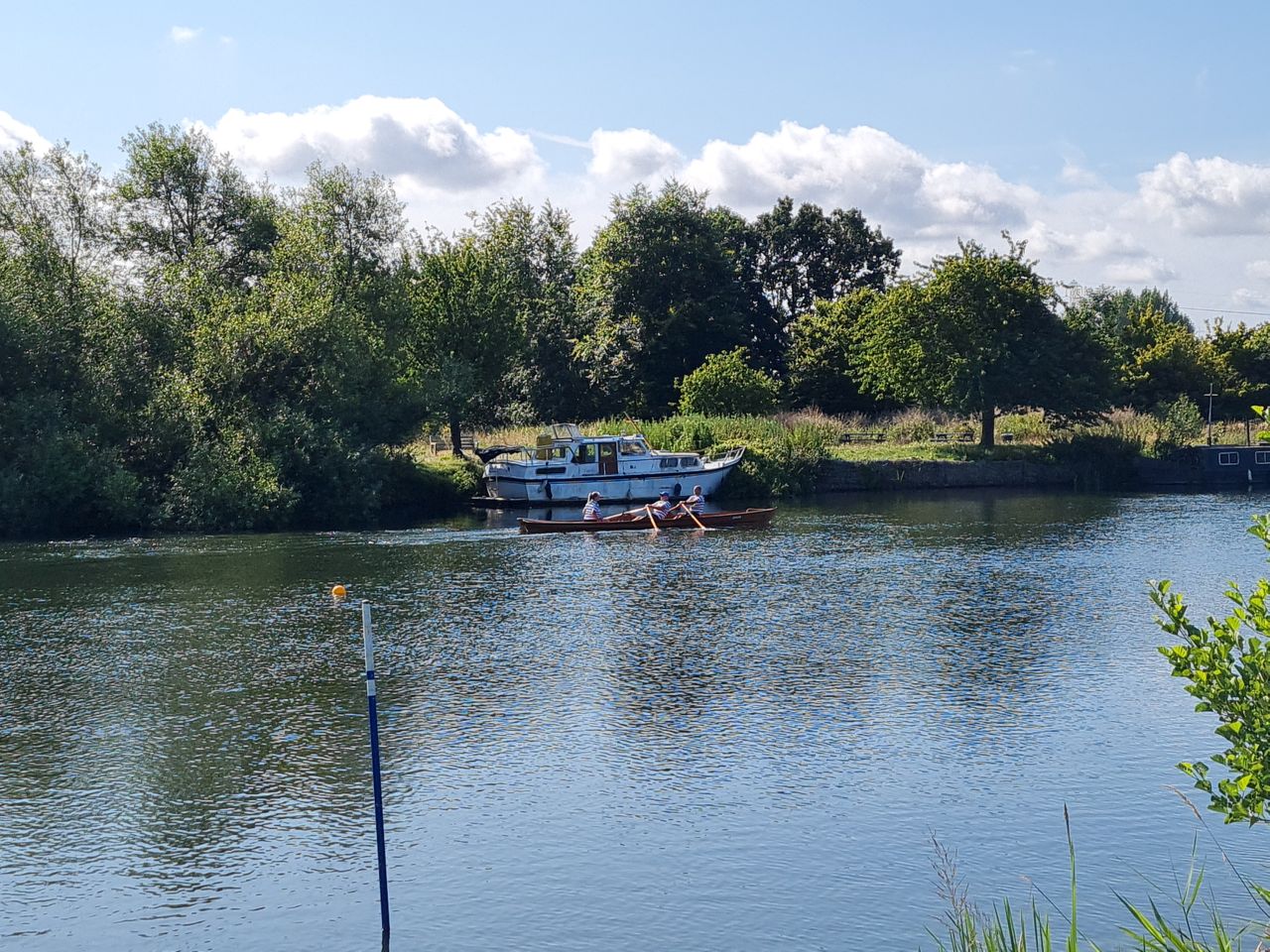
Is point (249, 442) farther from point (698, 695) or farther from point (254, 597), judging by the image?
point (698, 695)

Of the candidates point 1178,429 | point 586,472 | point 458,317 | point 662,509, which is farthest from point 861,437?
point 662,509

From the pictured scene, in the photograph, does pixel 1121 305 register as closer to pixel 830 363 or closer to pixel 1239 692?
pixel 830 363

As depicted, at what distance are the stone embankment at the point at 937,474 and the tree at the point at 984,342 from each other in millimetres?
2485

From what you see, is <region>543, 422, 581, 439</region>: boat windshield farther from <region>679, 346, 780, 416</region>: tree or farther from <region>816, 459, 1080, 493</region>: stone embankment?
<region>816, 459, 1080, 493</region>: stone embankment

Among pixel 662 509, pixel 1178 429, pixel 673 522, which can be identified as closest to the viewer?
pixel 673 522

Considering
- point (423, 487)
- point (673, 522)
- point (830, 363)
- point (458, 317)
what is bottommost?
point (673, 522)

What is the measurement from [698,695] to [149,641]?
10693 mm

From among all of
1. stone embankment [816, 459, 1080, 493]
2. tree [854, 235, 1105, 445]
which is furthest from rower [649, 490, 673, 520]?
tree [854, 235, 1105, 445]

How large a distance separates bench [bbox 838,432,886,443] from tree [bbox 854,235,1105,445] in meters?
2.68

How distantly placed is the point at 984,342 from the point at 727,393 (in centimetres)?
1124

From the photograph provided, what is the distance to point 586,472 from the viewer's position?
49469 mm

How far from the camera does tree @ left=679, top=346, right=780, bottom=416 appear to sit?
58250 millimetres

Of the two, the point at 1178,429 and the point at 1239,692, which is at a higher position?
the point at 1178,429

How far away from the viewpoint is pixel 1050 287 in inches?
2290
